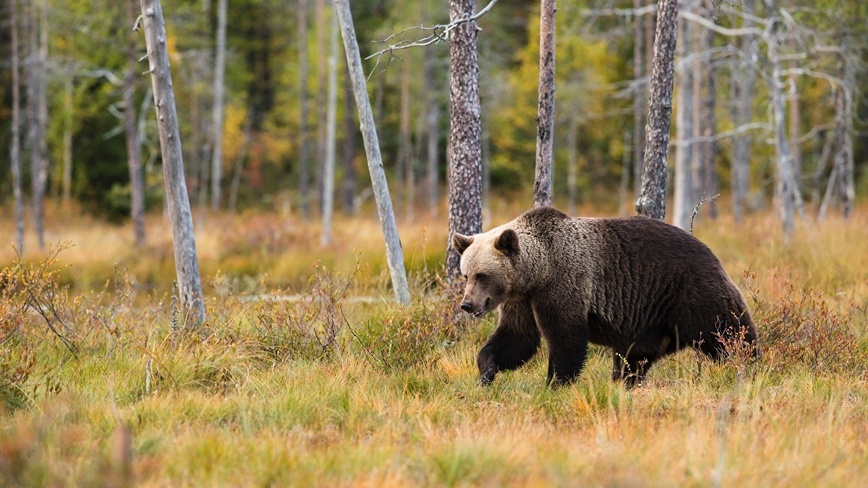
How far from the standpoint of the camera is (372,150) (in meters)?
9.28

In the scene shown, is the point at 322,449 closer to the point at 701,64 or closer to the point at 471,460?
the point at 471,460

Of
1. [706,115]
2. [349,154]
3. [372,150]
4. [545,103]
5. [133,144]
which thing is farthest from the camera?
[349,154]

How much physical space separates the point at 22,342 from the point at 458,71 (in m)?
4.96

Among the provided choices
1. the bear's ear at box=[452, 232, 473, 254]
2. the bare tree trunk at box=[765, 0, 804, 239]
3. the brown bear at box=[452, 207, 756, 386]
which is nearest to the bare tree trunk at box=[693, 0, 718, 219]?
the bare tree trunk at box=[765, 0, 804, 239]

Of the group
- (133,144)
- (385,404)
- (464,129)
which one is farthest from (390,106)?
(385,404)

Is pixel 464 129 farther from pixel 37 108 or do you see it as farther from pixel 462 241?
pixel 37 108

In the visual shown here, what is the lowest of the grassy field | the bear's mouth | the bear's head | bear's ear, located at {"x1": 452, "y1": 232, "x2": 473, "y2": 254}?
the grassy field

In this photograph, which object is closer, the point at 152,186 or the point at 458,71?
the point at 458,71

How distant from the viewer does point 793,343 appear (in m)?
7.55

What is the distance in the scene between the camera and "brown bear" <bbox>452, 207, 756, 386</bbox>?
6641mm

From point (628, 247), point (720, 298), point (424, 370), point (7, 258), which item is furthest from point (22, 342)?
point (7, 258)

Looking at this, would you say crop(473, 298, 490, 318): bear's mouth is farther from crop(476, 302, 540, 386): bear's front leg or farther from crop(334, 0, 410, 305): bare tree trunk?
crop(334, 0, 410, 305): bare tree trunk

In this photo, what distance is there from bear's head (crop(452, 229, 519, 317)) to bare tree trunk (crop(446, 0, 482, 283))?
2170 millimetres

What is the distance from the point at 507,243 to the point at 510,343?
90 centimetres
